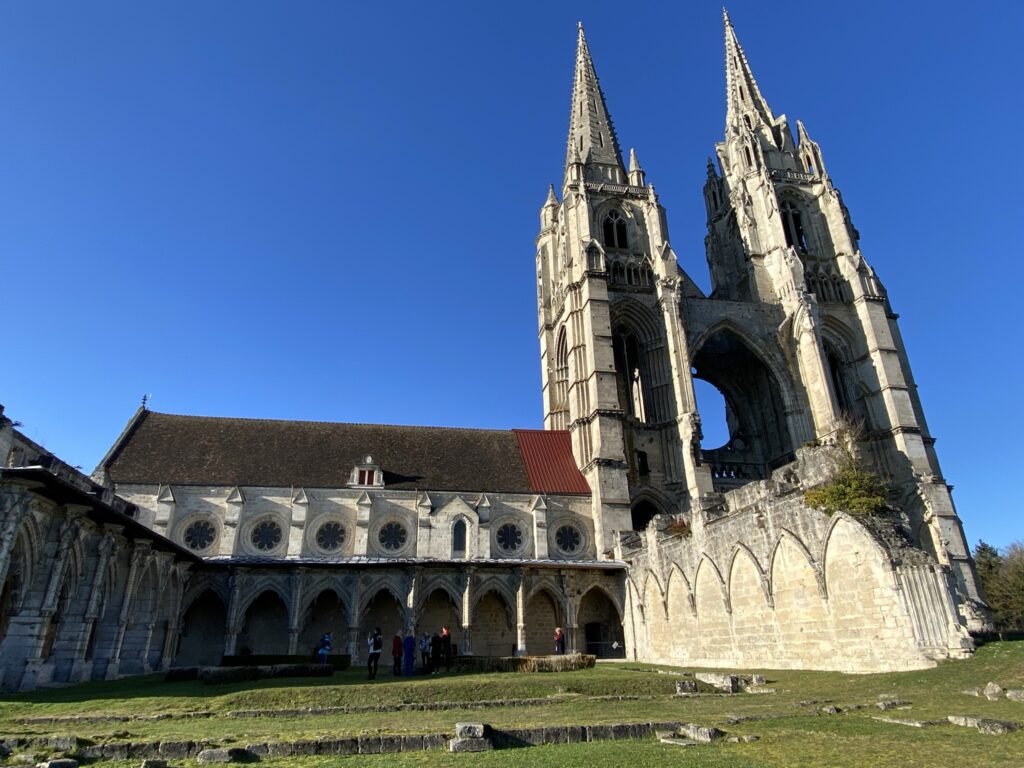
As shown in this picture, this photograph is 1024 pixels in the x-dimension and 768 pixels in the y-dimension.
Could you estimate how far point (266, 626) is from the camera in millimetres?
27328

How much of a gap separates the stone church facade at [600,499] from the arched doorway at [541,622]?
14cm

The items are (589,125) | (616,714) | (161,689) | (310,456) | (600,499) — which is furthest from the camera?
(589,125)

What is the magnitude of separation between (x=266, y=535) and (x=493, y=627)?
1199cm

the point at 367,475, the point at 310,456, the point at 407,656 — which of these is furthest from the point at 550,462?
the point at 407,656

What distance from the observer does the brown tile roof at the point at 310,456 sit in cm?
3127

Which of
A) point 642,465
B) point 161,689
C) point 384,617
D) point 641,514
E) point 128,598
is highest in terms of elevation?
point 642,465

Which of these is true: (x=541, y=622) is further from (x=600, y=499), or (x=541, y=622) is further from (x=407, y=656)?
(x=407, y=656)

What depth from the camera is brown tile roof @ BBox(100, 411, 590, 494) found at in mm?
31266

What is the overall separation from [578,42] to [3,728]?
58.0 m

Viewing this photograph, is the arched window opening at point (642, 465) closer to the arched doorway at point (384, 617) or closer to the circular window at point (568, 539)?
the circular window at point (568, 539)

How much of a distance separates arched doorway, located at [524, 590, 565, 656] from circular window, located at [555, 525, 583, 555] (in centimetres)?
340

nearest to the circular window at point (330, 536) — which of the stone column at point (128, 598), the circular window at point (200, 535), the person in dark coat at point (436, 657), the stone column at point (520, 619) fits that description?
the circular window at point (200, 535)

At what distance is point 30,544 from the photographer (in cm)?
1597

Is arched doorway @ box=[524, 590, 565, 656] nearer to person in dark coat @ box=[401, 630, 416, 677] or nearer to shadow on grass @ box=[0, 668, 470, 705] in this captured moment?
person in dark coat @ box=[401, 630, 416, 677]
